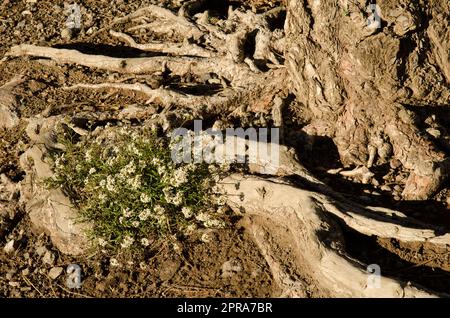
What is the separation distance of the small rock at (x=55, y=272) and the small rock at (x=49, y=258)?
12cm

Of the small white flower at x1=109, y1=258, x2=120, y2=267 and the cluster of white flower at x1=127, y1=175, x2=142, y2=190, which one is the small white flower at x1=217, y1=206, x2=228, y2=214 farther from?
the small white flower at x1=109, y1=258, x2=120, y2=267

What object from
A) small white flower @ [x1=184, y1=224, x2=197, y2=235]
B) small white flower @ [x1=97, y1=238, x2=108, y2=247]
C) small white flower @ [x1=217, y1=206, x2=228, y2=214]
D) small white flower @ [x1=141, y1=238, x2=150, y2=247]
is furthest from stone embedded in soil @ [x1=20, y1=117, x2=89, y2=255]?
small white flower @ [x1=217, y1=206, x2=228, y2=214]

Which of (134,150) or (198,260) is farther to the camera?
(134,150)

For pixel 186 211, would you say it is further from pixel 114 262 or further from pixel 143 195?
pixel 114 262

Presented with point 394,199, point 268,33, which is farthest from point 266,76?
point 394,199

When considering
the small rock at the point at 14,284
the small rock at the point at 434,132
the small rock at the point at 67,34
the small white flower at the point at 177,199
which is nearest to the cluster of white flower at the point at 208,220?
the small white flower at the point at 177,199

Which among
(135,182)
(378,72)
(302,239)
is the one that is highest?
(378,72)

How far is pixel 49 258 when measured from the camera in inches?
264

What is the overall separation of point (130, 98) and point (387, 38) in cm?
392

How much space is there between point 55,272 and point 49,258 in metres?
0.24

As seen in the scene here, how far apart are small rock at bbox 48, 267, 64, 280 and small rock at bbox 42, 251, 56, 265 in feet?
0.40

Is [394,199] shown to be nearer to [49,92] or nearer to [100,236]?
[100,236]

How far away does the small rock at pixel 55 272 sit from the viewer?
652cm

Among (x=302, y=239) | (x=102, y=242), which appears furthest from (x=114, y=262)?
(x=302, y=239)
